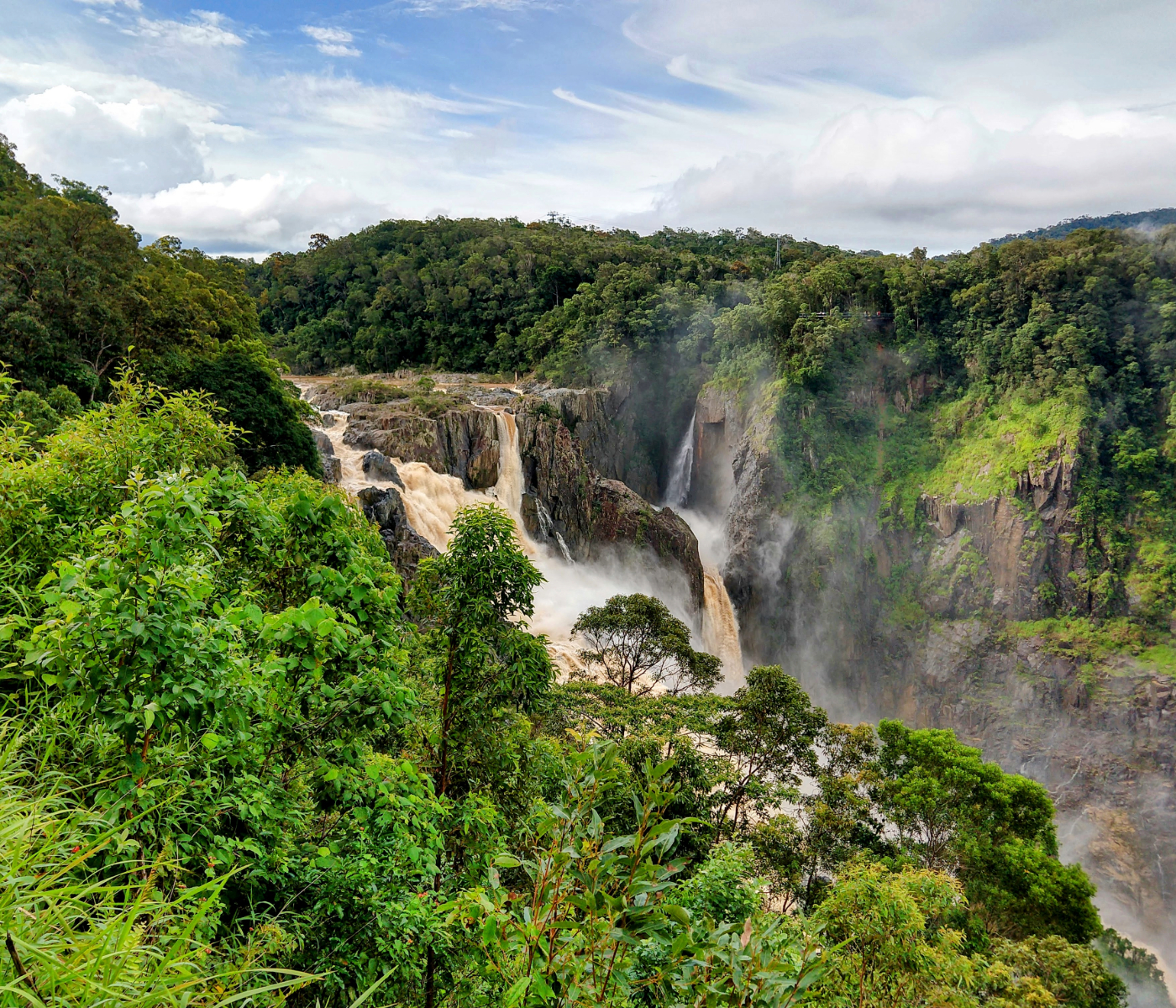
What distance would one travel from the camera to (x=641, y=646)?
1877cm

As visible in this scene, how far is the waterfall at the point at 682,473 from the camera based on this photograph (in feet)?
115

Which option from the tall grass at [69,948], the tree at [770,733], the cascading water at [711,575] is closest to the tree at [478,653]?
the tall grass at [69,948]

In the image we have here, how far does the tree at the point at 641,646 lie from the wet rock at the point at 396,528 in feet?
16.1

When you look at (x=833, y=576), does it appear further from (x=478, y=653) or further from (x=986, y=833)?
(x=478, y=653)

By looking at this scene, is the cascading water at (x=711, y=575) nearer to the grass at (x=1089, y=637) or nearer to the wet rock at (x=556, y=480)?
the wet rock at (x=556, y=480)

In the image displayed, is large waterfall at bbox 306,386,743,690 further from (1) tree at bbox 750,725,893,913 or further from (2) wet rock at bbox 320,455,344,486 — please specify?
(1) tree at bbox 750,725,893,913

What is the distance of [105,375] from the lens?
17.2 m

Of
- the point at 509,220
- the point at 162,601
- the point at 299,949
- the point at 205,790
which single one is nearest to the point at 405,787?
the point at 299,949

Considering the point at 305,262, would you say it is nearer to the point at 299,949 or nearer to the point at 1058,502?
the point at 1058,502

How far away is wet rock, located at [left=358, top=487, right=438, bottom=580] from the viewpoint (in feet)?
59.4

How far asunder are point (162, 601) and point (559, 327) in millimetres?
37519

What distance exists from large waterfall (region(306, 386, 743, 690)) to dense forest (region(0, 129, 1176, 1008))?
2.88 m

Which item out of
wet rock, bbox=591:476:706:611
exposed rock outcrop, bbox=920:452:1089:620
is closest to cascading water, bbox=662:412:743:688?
wet rock, bbox=591:476:706:611

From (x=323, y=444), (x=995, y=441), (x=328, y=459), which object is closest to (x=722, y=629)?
(x=995, y=441)
